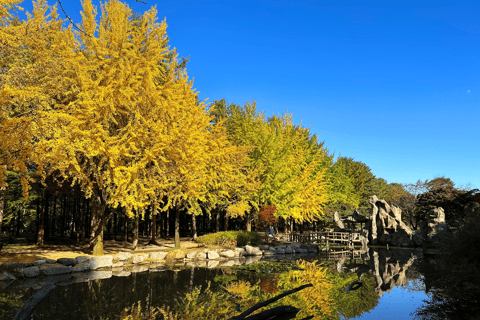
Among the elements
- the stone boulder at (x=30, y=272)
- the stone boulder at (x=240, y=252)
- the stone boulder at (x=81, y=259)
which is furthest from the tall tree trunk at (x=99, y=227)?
the stone boulder at (x=240, y=252)

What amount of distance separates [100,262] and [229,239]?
9744mm

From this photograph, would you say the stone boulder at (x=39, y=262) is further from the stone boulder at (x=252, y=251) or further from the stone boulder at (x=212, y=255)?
the stone boulder at (x=252, y=251)

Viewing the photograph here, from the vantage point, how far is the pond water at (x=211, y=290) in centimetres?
815

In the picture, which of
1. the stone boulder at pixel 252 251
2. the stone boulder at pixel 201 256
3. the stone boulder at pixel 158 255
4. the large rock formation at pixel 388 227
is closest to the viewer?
the stone boulder at pixel 158 255

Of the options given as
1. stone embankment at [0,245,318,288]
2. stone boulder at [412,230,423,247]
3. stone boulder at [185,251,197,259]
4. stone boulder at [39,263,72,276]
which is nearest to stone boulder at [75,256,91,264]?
stone embankment at [0,245,318,288]

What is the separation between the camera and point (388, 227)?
3294cm

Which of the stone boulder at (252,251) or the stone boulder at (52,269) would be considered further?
the stone boulder at (252,251)

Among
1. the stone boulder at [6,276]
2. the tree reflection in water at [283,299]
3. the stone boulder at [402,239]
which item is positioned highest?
the stone boulder at [6,276]

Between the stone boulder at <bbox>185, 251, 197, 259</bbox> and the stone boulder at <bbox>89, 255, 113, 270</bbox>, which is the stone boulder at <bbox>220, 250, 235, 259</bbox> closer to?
the stone boulder at <bbox>185, 251, 197, 259</bbox>

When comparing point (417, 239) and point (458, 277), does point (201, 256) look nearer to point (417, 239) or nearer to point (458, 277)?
point (458, 277)

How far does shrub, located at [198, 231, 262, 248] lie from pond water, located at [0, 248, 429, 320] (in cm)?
748

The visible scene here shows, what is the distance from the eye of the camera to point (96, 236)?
16.5 meters

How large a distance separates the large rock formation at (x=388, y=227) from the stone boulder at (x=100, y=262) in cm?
2718

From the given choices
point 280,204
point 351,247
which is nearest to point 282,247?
point 280,204
